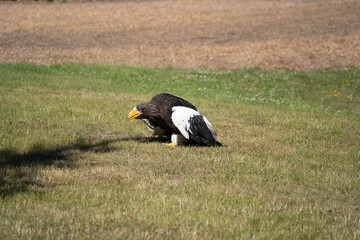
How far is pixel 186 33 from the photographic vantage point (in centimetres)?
2789

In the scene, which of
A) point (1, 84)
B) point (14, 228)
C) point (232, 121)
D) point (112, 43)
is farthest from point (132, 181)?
point (112, 43)

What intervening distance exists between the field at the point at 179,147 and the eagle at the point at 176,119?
9.9 inches

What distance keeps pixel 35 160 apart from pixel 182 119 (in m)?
2.69

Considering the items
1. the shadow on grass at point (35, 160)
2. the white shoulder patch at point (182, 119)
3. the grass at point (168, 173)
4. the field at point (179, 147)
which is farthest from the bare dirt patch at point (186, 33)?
the white shoulder patch at point (182, 119)

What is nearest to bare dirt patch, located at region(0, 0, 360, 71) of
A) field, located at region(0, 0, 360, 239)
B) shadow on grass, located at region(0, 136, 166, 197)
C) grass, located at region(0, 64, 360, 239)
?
field, located at region(0, 0, 360, 239)

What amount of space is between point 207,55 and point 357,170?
16.3 meters

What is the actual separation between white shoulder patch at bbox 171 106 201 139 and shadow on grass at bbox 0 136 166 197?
1.12m

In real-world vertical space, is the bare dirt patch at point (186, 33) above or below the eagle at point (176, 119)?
above

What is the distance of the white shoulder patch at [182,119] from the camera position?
796cm

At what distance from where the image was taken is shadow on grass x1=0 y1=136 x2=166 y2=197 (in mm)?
5773

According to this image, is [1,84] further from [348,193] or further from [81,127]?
[348,193]

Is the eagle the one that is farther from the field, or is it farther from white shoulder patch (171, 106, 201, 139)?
the field

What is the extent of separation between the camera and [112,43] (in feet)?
81.5

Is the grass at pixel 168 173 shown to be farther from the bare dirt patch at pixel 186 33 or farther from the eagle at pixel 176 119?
the bare dirt patch at pixel 186 33
